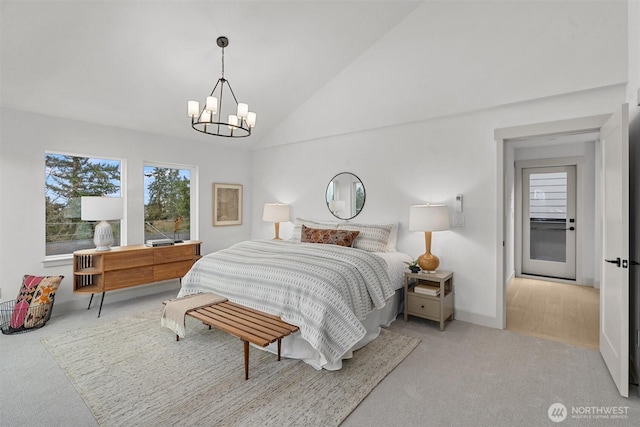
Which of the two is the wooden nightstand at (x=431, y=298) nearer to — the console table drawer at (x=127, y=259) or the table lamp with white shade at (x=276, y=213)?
the table lamp with white shade at (x=276, y=213)

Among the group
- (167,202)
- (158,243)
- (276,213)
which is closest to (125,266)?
(158,243)

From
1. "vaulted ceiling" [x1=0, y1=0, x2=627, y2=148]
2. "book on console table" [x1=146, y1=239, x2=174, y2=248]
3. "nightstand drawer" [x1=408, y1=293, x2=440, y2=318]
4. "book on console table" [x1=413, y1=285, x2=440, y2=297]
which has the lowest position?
"nightstand drawer" [x1=408, y1=293, x2=440, y2=318]

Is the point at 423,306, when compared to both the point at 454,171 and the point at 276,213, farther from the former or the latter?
the point at 276,213

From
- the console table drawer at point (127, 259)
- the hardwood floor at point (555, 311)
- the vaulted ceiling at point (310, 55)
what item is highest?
the vaulted ceiling at point (310, 55)

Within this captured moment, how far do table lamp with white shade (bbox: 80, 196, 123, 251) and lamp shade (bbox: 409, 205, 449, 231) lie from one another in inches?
137

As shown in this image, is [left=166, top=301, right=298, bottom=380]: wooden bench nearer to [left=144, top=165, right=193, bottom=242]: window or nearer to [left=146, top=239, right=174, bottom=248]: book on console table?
[left=146, top=239, right=174, bottom=248]: book on console table

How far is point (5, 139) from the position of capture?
3502mm

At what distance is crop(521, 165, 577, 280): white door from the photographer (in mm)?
5332

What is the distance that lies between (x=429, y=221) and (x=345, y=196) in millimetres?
1562

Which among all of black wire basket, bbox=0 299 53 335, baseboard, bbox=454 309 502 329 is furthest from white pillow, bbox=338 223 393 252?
black wire basket, bbox=0 299 53 335

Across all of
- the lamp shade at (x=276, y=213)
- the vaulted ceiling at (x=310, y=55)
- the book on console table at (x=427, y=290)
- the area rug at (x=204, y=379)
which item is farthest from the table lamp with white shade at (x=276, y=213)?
the book on console table at (x=427, y=290)

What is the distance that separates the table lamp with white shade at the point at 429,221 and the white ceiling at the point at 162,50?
229cm

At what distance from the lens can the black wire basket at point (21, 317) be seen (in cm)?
326

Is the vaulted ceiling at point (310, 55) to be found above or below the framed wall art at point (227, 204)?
above
